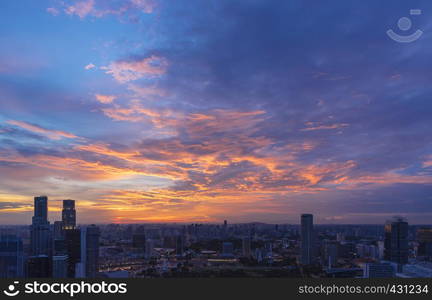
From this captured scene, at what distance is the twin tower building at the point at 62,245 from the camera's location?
1719 cm

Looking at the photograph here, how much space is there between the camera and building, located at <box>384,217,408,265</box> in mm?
22750

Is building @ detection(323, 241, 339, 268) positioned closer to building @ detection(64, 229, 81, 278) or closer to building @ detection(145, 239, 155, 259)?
building @ detection(145, 239, 155, 259)

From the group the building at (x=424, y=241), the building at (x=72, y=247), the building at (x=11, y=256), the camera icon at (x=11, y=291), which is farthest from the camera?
the building at (x=424, y=241)

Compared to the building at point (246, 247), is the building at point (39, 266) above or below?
above

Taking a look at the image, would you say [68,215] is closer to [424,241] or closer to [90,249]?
[90,249]

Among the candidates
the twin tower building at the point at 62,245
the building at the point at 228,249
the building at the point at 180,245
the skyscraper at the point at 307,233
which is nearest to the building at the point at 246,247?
the building at the point at 228,249

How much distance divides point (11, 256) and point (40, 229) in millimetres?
5694

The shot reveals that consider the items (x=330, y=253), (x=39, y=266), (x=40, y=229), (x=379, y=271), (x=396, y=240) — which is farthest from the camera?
(x=330, y=253)

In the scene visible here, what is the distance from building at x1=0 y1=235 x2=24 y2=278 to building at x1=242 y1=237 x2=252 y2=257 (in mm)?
15047

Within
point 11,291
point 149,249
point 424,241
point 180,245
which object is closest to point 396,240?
point 424,241

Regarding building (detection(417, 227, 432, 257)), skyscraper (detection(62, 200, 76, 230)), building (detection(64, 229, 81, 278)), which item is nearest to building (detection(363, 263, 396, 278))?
building (detection(417, 227, 432, 257))

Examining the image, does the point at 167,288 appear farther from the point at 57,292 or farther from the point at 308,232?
the point at 308,232

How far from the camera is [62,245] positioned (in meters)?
22.3

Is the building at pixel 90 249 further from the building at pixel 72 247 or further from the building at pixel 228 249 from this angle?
the building at pixel 228 249
